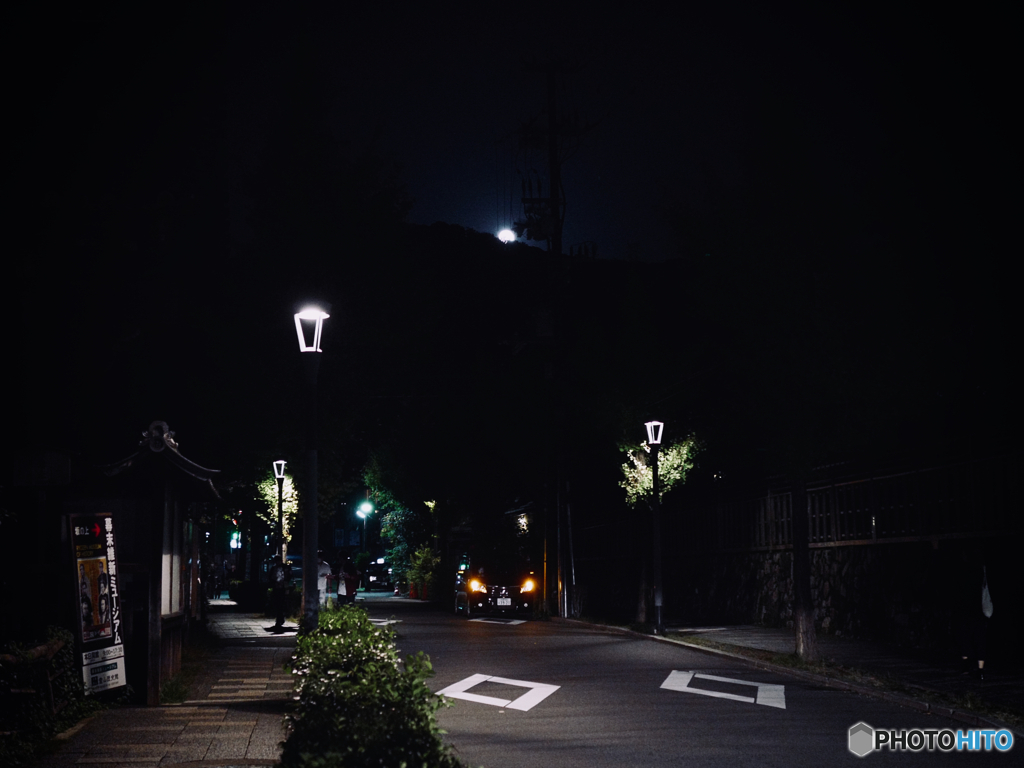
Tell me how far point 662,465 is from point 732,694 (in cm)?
1445

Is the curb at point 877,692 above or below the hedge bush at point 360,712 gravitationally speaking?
below

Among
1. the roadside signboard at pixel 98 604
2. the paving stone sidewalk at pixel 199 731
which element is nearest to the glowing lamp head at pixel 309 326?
the roadside signboard at pixel 98 604

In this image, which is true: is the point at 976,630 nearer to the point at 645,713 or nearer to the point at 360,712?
the point at 645,713

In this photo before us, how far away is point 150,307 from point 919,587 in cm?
1558

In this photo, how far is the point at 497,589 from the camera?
35.6 meters

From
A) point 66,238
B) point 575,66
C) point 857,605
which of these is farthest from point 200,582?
point 575,66

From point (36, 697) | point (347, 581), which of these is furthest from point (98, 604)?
point (347, 581)

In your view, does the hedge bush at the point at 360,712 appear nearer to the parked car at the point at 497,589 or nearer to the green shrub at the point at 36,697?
the green shrub at the point at 36,697

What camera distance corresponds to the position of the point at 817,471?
906 inches

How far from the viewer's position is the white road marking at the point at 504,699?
13.4 metres

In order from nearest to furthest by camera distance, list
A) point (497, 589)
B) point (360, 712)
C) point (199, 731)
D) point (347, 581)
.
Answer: point (360, 712)
point (199, 731)
point (497, 589)
point (347, 581)

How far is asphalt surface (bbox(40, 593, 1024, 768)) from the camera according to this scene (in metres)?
9.73

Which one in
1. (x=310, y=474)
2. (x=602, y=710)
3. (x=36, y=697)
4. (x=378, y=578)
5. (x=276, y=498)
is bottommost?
(x=378, y=578)

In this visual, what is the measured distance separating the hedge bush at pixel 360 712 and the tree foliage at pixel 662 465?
21.3 metres
